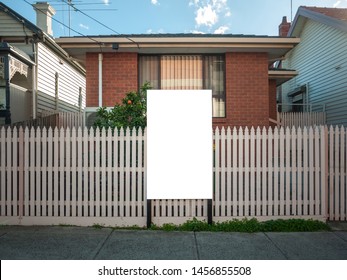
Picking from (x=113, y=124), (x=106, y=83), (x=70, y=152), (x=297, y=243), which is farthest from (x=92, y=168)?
(x=106, y=83)

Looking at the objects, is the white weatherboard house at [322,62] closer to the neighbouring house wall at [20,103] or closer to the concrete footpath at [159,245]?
the concrete footpath at [159,245]

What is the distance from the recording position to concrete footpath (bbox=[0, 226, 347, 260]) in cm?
414

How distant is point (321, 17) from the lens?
13.1m

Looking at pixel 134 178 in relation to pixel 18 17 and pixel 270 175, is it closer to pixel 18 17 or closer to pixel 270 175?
pixel 270 175

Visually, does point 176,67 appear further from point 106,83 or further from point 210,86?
point 106,83

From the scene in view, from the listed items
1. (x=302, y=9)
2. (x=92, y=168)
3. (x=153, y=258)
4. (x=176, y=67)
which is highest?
(x=302, y=9)

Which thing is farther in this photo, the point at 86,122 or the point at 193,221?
the point at 86,122

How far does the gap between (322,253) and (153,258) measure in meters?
2.31

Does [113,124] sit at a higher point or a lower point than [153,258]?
higher

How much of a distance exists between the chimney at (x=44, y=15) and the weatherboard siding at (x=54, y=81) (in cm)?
186

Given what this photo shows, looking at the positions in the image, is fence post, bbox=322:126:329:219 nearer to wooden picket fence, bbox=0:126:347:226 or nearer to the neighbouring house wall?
wooden picket fence, bbox=0:126:347:226

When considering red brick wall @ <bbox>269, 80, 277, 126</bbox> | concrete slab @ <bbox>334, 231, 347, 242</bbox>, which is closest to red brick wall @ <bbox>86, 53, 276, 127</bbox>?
red brick wall @ <bbox>269, 80, 277, 126</bbox>

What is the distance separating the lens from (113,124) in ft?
20.3

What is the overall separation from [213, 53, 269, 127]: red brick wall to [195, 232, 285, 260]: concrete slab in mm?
4747
